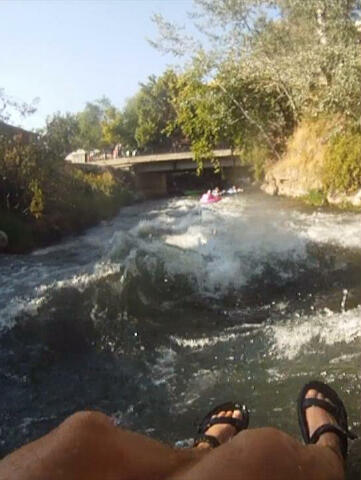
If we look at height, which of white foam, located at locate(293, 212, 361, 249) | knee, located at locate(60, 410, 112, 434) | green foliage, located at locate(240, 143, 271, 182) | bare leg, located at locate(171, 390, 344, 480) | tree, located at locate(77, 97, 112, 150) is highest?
tree, located at locate(77, 97, 112, 150)

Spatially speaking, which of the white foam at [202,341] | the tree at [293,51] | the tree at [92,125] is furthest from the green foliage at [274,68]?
the tree at [92,125]

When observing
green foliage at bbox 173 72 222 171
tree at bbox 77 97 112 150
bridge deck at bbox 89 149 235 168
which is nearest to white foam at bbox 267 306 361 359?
green foliage at bbox 173 72 222 171

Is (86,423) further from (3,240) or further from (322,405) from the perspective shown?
(3,240)

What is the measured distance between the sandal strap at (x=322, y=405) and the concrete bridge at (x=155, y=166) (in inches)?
391

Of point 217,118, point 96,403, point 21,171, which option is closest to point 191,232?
point 96,403

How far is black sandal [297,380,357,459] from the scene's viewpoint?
4.82 ft

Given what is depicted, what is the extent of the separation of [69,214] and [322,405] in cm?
636

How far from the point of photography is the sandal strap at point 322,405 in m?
1.64

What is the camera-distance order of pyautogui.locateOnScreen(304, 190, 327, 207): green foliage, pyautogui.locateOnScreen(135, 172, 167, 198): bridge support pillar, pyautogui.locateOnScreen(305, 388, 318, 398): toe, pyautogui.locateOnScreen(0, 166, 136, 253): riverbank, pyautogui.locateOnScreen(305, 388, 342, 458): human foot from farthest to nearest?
pyautogui.locateOnScreen(135, 172, 167, 198): bridge support pillar, pyautogui.locateOnScreen(304, 190, 327, 207): green foliage, pyautogui.locateOnScreen(0, 166, 136, 253): riverbank, pyautogui.locateOnScreen(305, 388, 318, 398): toe, pyautogui.locateOnScreen(305, 388, 342, 458): human foot

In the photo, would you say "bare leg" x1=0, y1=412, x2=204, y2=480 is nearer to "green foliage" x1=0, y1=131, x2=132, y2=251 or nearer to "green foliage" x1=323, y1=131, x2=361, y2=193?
"green foliage" x1=0, y1=131, x2=132, y2=251

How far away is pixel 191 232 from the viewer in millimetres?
4750

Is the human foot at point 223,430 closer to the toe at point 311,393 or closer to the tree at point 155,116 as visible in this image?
the toe at point 311,393

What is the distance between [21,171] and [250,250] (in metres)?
4.25

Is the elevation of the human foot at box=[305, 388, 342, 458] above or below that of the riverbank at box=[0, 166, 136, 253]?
below
